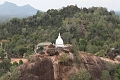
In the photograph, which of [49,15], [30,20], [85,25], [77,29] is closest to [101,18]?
[85,25]

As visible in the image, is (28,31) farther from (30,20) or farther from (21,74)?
(21,74)

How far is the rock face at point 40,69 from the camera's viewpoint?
25.4 m

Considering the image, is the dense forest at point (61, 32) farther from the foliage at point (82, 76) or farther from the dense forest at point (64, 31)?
the foliage at point (82, 76)

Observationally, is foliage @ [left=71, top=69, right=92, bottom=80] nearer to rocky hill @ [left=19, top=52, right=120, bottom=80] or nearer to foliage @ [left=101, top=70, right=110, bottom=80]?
rocky hill @ [left=19, top=52, right=120, bottom=80]

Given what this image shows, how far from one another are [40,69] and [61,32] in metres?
25.9

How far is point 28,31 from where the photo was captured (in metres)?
56.9

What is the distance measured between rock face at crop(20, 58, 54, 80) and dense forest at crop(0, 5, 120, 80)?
10.2 metres

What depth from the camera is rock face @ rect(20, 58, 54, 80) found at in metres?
25.4

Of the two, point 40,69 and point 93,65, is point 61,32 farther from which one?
point 40,69

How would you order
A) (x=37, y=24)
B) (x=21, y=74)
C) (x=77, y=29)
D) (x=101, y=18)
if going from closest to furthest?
(x=21, y=74) < (x=77, y=29) < (x=101, y=18) < (x=37, y=24)

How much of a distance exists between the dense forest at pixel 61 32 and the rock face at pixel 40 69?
10246 millimetres

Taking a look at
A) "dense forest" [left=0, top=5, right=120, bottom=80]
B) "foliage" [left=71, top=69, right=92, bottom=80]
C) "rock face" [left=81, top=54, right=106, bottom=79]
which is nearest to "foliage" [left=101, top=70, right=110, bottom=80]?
"rock face" [left=81, top=54, right=106, bottom=79]

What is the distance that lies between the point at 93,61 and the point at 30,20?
1458 inches

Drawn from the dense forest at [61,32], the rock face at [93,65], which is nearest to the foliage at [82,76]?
the rock face at [93,65]
